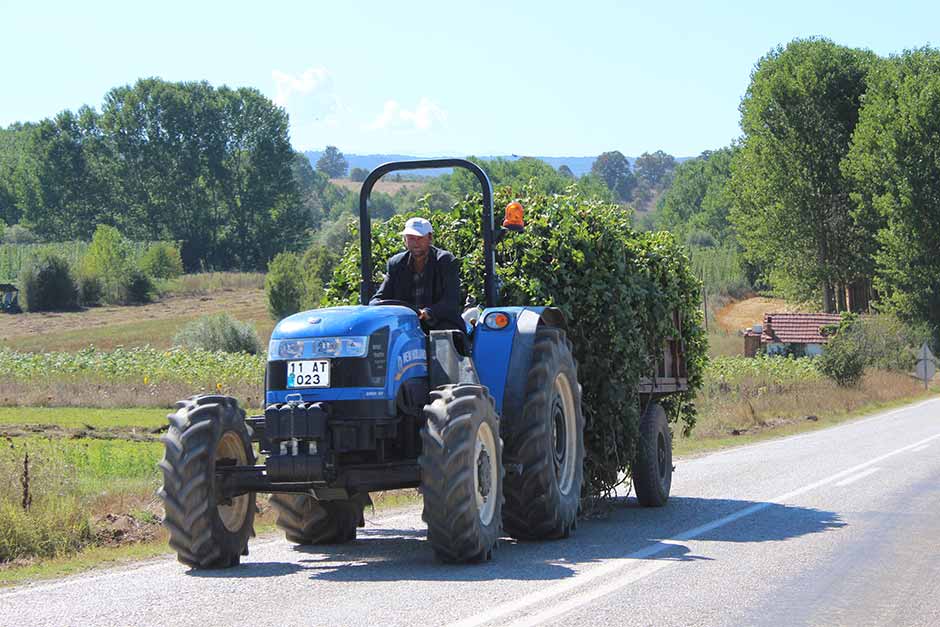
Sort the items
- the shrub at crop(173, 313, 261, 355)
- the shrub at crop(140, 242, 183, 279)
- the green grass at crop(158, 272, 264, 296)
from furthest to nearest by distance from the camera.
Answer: the shrub at crop(140, 242, 183, 279) → the green grass at crop(158, 272, 264, 296) → the shrub at crop(173, 313, 261, 355)

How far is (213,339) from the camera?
224 feet

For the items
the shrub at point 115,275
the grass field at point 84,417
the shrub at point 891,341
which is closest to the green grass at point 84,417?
the grass field at point 84,417

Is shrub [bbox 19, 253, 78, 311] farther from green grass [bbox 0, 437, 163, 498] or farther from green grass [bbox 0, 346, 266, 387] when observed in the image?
green grass [bbox 0, 437, 163, 498]

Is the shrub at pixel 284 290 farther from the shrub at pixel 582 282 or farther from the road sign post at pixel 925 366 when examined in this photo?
the shrub at pixel 582 282

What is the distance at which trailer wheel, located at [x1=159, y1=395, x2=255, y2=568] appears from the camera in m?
9.66

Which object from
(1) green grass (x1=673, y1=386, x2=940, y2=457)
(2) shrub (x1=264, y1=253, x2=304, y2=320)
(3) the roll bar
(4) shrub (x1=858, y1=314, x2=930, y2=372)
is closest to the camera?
(3) the roll bar

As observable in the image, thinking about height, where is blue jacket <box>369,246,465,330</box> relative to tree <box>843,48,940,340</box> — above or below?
below

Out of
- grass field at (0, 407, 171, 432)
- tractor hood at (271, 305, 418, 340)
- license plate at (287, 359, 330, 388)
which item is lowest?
grass field at (0, 407, 171, 432)

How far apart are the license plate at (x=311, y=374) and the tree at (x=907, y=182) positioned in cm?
6384

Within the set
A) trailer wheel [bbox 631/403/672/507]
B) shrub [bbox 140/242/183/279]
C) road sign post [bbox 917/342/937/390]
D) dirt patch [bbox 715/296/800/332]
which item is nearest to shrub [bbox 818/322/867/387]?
road sign post [bbox 917/342/937/390]

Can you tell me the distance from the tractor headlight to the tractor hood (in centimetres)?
4

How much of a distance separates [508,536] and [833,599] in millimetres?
3906

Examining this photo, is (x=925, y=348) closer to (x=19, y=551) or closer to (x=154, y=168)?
(x=19, y=551)

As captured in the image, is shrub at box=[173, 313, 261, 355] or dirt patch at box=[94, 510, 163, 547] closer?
dirt patch at box=[94, 510, 163, 547]
